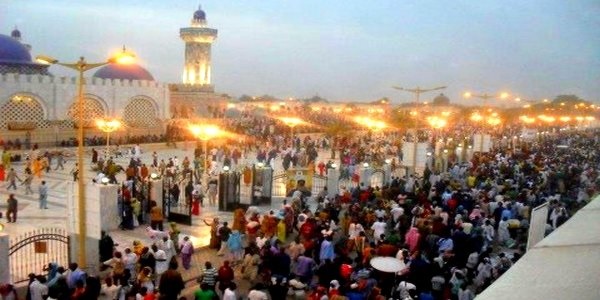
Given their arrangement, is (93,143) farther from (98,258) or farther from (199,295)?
(199,295)

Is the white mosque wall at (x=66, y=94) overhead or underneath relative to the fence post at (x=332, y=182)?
overhead

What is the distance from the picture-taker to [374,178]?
21.6 m

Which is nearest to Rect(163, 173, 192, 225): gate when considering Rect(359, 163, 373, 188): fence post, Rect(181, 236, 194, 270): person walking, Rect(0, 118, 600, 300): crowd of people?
Rect(0, 118, 600, 300): crowd of people

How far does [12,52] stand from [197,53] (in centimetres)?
2171

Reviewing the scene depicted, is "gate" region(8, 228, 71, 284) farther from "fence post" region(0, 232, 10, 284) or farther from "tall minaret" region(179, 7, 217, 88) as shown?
"tall minaret" region(179, 7, 217, 88)

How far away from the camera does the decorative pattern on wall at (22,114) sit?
95.3 feet

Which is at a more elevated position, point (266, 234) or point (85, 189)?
point (85, 189)

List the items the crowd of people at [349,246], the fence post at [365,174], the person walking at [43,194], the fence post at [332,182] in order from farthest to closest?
the fence post at [365,174] < the fence post at [332,182] < the person walking at [43,194] < the crowd of people at [349,246]

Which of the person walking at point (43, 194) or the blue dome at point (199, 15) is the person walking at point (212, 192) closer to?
the person walking at point (43, 194)

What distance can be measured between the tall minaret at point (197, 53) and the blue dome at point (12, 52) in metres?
19.8

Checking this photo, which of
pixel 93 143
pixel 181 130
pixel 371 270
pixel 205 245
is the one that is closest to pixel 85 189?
pixel 205 245

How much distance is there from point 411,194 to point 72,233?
8511mm

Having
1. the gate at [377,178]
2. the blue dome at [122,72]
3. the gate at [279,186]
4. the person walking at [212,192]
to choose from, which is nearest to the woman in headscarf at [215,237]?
the person walking at [212,192]

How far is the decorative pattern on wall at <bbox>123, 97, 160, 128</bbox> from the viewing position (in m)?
35.3
